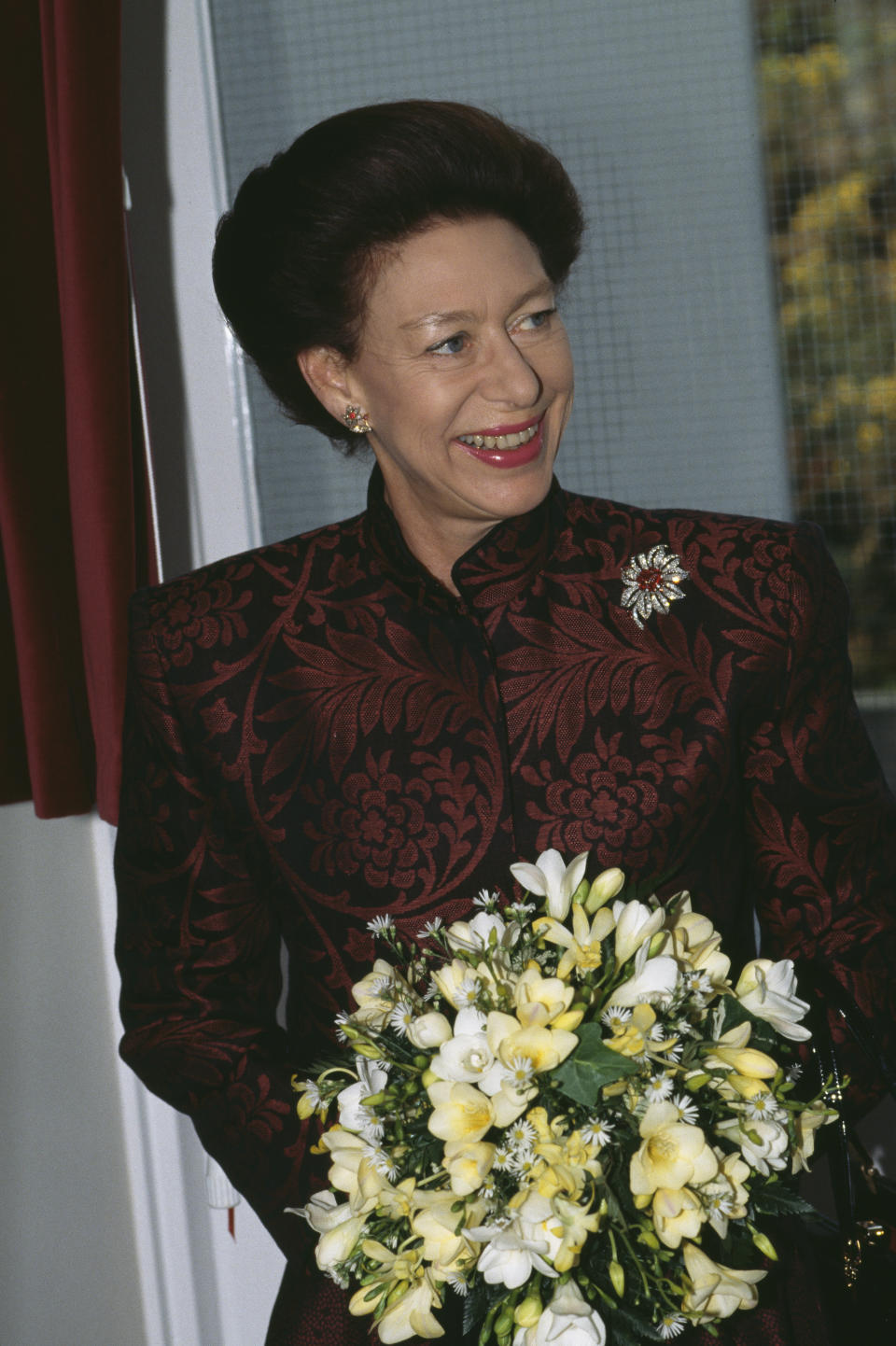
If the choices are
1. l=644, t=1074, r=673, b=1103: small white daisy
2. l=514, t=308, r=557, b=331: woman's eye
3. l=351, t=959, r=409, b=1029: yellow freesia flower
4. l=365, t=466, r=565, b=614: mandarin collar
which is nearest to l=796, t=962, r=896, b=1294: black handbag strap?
l=644, t=1074, r=673, b=1103: small white daisy

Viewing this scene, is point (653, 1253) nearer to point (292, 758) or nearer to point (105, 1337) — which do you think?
point (292, 758)

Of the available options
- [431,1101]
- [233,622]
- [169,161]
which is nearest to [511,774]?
[233,622]

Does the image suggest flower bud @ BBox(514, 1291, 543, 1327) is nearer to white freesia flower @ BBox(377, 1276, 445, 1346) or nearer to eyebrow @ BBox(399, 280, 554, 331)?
white freesia flower @ BBox(377, 1276, 445, 1346)

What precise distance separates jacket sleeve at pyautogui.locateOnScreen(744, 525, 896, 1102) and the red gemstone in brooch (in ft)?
0.42

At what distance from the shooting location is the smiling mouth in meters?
1.44

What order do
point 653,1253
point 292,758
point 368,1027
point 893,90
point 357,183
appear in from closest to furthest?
point 653,1253 < point 368,1027 < point 357,183 < point 292,758 < point 893,90

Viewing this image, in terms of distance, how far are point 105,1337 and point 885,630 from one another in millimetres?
1702

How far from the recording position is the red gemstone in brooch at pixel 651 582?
4.92ft

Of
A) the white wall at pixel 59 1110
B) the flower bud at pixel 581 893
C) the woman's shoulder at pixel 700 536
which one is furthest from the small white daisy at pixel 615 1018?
the white wall at pixel 59 1110

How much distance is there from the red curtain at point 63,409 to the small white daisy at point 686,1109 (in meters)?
1.08

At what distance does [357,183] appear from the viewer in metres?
1.44

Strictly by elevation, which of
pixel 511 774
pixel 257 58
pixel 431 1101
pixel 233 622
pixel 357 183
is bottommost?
pixel 431 1101

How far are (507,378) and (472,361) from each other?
0.16 feet

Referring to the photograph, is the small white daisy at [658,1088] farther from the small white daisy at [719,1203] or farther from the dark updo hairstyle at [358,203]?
the dark updo hairstyle at [358,203]
